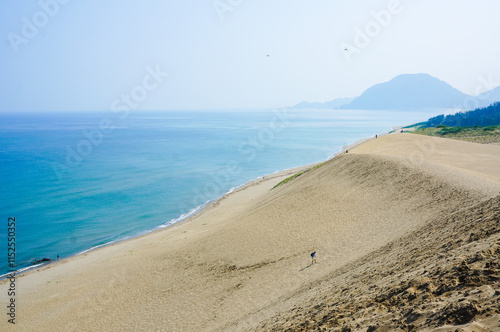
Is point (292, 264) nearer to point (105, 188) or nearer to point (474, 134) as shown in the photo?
point (105, 188)

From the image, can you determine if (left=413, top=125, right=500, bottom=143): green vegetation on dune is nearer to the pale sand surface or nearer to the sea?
the sea

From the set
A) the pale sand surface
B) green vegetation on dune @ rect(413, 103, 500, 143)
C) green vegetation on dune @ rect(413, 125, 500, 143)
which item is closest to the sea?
the pale sand surface

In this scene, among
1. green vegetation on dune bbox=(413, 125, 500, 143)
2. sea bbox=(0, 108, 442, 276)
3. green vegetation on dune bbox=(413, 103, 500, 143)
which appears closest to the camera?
sea bbox=(0, 108, 442, 276)

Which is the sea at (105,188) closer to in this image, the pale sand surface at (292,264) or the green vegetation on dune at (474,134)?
the pale sand surface at (292,264)

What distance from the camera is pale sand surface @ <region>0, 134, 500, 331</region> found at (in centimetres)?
954

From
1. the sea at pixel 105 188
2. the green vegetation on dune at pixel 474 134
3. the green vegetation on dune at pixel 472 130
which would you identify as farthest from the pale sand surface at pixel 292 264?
the green vegetation on dune at pixel 472 130

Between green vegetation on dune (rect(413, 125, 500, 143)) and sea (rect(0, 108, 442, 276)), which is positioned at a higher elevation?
green vegetation on dune (rect(413, 125, 500, 143))

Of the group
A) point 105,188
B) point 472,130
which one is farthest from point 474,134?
point 105,188

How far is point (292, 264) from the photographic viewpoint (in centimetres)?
1653

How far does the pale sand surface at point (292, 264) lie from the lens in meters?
9.54

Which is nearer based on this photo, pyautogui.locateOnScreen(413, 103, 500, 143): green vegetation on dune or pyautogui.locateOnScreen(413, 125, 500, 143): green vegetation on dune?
pyautogui.locateOnScreen(413, 125, 500, 143): green vegetation on dune

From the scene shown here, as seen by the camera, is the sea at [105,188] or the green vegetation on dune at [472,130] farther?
the green vegetation on dune at [472,130]

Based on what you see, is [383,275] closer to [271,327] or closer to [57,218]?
[271,327]

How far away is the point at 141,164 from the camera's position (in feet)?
226
